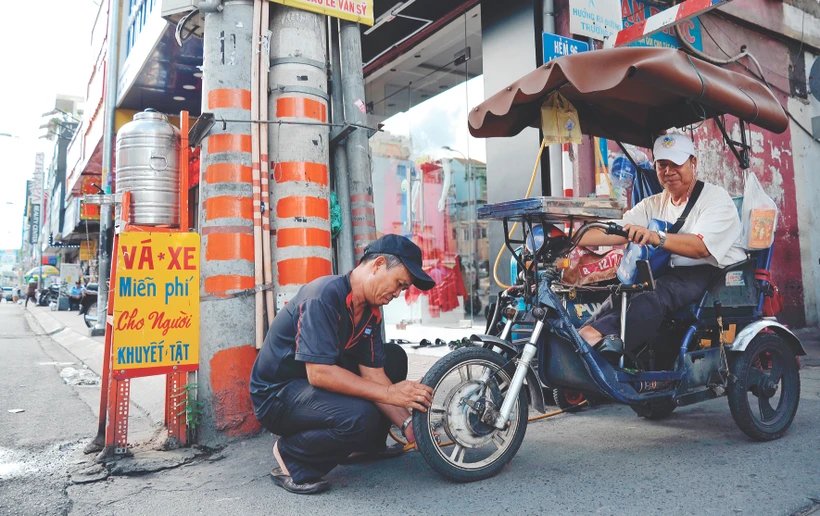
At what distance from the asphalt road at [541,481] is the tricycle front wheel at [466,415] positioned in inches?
4.1

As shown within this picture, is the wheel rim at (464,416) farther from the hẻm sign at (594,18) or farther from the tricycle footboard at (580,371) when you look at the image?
the hẻm sign at (594,18)

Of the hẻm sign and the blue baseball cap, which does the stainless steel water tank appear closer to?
the blue baseball cap

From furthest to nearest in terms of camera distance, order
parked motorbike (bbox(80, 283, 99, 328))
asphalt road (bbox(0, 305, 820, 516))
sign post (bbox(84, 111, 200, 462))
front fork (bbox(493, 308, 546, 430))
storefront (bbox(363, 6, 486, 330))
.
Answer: parked motorbike (bbox(80, 283, 99, 328)) → storefront (bbox(363, 6, 486, 330)) → sign post (bbox(84, 111, 200, 462)) → front fork (bbox(493, 308, 546, 430)) → asphalt road (bbox(0, 305, 820, 516))

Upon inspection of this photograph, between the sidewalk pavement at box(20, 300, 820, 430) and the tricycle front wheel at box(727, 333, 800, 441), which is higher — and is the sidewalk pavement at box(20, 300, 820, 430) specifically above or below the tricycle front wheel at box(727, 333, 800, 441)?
below

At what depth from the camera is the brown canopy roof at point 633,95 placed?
333 cm

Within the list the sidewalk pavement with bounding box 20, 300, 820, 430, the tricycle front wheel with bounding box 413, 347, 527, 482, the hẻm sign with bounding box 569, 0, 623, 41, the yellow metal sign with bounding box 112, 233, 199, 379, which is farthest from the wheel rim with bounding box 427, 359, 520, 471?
the hẻm sign with bounding box 569, 0, 623, 41

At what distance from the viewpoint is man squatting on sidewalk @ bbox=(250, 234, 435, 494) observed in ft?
8.84

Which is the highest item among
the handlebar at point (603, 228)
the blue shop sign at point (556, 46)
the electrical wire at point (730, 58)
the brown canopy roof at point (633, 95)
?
the electrical wire at point (730, 58)

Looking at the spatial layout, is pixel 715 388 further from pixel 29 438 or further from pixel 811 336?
pixel 811 336

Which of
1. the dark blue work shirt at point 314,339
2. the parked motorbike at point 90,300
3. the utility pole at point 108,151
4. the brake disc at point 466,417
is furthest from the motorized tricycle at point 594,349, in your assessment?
the parked motorbike at point 90,300

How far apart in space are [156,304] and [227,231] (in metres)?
0.66

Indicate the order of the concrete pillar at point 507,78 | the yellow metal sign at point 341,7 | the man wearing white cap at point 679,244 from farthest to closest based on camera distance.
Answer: the concrete pillar at point 507,78
the yellow metal sign at point 341,7
the man wearing white cap at point 679,244

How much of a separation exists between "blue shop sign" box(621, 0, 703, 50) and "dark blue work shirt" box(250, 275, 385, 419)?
5697 millimetres

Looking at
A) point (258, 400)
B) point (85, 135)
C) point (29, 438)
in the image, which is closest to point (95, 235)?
point (85, 135)
